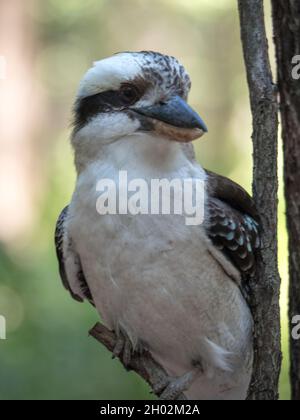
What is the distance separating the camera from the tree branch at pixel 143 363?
3.18 meters

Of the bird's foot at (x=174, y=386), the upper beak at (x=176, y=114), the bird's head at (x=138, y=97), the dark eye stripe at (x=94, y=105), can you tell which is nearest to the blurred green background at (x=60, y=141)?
the dark eye stripe at (x=94, y=105)

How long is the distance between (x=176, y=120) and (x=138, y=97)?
205 millimetres

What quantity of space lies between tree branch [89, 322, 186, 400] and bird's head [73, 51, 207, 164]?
2.29 feet

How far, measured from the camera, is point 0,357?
541 cm

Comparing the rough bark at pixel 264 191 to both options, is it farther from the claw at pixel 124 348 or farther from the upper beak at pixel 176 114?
the claw at pixel 124 348

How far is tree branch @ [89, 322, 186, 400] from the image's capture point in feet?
10.4

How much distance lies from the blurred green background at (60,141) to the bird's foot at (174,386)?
1165mm

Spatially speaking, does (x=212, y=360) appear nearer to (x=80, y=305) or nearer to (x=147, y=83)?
(x=147, y=83)

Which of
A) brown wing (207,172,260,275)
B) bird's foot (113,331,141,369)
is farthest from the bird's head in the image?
bird's foot (113,331,141,369)

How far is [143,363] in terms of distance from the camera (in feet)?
10.7

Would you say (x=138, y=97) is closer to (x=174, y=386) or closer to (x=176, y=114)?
(x=176, y=114)

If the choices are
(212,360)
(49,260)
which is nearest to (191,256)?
(212,360)

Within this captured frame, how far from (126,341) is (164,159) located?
0.74 meters

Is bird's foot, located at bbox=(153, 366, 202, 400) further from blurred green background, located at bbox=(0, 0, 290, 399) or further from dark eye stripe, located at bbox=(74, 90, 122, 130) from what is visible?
blurred green background, located at bbox=(0, 0, 290, 399)
